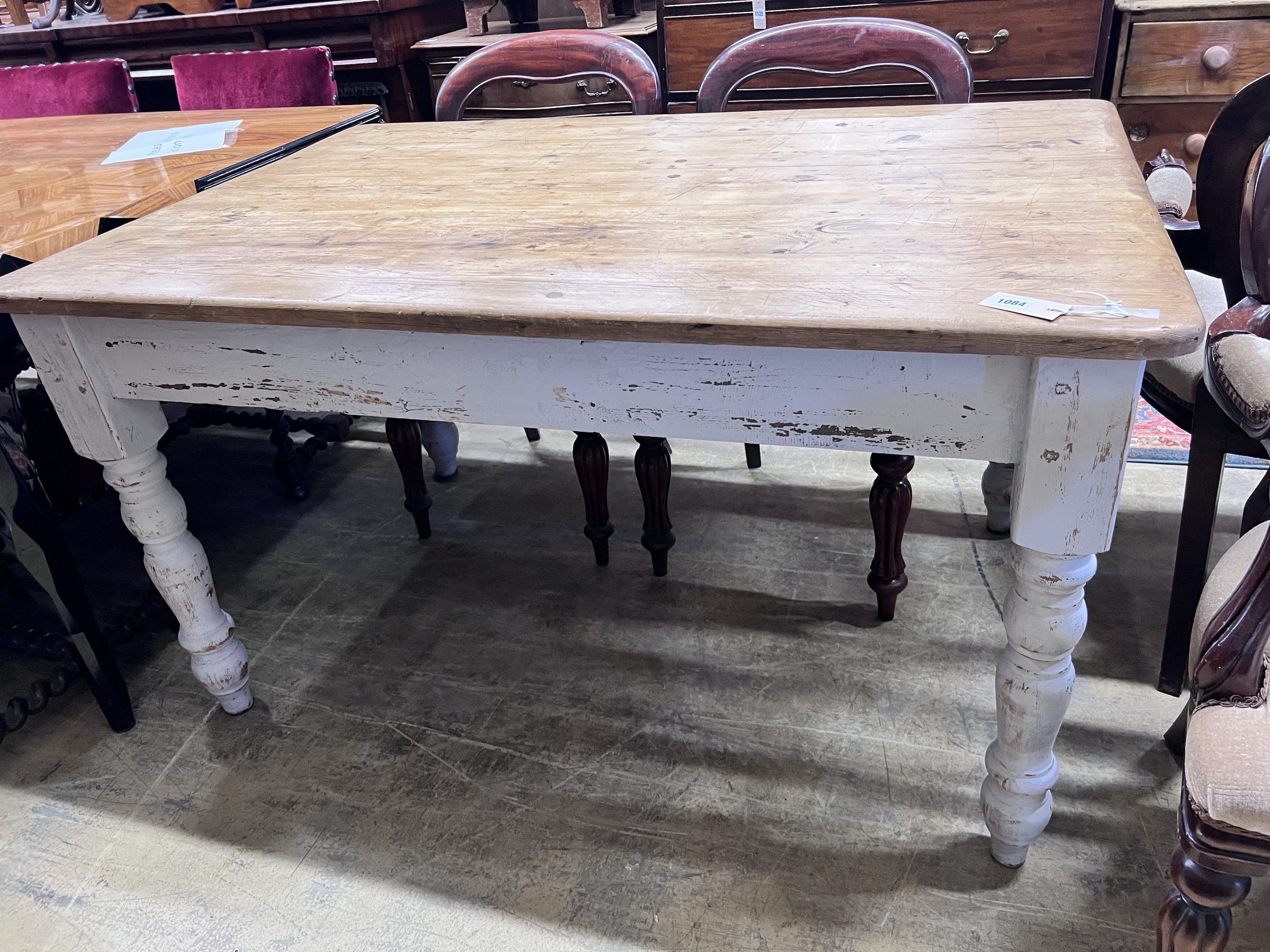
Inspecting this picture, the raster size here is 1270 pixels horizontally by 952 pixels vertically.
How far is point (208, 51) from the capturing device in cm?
304

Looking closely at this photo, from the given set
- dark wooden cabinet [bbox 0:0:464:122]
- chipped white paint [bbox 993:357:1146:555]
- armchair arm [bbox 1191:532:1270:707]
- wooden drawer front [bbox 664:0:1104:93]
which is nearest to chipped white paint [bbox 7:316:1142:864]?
chipped white paint [bbox 993:357:1146:555]

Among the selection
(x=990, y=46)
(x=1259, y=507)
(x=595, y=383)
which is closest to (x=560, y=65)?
(x=595, y=383)

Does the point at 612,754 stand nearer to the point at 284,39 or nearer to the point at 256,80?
the point at 256,80

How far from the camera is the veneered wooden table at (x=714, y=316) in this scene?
0.76 metres

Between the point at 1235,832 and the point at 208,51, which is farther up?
the point at 208,51

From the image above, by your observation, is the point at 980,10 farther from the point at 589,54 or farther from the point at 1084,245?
the point at 1084,245

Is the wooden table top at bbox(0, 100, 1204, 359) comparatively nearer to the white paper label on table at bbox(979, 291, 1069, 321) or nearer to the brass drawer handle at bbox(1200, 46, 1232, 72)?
the white paper label on table at bbox(979, 291, 1069, 321)

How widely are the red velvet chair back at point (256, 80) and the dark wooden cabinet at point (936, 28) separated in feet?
2.93

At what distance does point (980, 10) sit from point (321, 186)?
171 centimetres

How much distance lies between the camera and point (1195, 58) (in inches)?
81.0

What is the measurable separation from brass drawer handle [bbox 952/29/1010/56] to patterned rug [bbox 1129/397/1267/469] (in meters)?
0.95

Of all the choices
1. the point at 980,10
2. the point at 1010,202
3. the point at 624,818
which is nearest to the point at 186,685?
the point at 624,818

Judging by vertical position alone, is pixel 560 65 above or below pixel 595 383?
above

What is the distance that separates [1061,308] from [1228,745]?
0.37 metres
